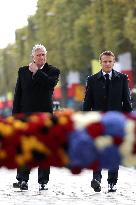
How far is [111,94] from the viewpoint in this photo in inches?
372

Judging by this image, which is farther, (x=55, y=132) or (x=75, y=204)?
(x=75, y=204)

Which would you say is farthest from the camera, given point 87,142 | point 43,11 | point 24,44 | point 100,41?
point 24,44

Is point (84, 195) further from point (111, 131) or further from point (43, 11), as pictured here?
point (43, 11)

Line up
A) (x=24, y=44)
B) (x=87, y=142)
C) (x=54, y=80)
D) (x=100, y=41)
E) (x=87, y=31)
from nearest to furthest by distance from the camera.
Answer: (x=87, y=142)
(x=54, y=80)
(x=100, y=41)
(x=87, y=31)
(x=24, y=44)

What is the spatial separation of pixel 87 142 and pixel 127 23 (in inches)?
1578

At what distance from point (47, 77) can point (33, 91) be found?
0.61 meters

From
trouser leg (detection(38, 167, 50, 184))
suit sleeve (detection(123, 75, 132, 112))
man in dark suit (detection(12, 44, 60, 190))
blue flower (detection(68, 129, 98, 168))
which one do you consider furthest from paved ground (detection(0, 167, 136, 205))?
blue flower (detection(68, 129, 98, 168))

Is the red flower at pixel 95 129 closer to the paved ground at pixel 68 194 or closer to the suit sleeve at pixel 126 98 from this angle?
the paved ground at pixel 68 194

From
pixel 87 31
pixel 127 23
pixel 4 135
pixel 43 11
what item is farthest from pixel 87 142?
pixel 43 11

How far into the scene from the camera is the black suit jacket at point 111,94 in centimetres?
945

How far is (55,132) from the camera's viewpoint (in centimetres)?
298

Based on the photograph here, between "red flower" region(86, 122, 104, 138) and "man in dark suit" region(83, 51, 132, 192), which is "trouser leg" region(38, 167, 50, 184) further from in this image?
"red flower" region(86, 122, 104, 138)

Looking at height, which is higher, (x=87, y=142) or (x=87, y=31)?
(x=87, y=31)

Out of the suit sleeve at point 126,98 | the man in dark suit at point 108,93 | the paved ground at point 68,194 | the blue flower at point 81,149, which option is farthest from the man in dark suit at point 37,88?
the blue flower at point 81,149
